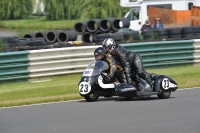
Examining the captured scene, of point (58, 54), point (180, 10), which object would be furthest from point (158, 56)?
point (180, 10)

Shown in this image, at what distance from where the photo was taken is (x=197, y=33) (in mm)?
24828

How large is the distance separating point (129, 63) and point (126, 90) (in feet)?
2.07

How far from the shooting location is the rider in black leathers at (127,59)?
12.7 m

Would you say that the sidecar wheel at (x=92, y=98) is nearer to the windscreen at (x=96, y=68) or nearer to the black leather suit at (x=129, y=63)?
the windscreen at (x=96, y=68)

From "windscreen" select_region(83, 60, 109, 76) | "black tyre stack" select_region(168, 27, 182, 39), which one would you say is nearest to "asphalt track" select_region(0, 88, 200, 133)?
"windscreen" select_region(83, 60, 109, 76)

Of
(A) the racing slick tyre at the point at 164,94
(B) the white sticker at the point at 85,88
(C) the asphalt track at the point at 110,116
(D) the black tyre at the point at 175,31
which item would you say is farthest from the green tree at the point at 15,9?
(B) the white sticker at the point at 85,88

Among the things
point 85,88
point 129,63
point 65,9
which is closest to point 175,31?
Result: point 129,63

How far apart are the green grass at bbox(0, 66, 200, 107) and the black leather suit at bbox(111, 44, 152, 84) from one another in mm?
1710

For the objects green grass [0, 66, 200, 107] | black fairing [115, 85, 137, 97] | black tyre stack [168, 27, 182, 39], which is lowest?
green grass [0, 66, 200, 107]

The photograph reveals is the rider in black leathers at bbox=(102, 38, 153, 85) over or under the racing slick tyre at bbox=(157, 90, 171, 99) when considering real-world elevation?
over

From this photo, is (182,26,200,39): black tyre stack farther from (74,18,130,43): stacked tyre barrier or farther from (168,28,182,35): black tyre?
(74,18,130,43): stacked tyre barrier

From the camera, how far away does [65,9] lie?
58531mm

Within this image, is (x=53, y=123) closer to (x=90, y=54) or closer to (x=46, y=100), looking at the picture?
(x=46, y=100)

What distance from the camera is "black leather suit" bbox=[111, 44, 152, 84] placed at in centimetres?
1273
